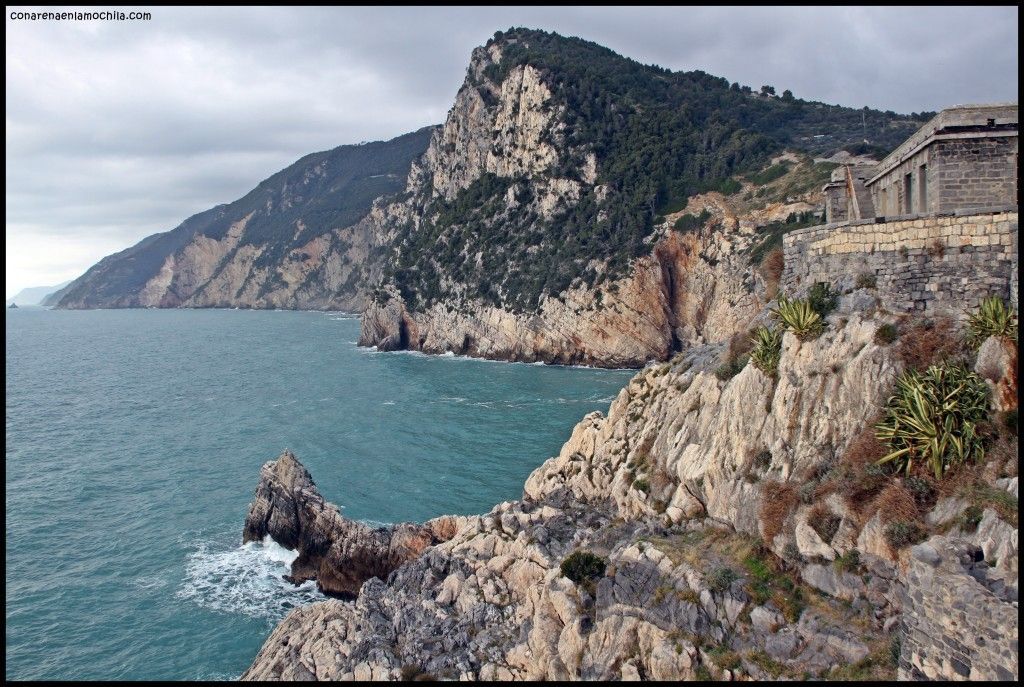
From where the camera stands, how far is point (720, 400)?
1834 centimetres

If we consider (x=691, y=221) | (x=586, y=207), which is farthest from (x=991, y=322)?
(x=586, y=207)

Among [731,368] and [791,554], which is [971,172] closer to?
[731,368]

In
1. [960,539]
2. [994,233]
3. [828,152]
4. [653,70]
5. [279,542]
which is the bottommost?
[279,542]

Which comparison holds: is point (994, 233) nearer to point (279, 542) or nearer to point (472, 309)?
point (279, 542)

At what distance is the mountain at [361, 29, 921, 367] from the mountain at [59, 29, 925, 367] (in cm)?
22

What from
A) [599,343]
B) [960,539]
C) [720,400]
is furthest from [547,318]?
[960,539]

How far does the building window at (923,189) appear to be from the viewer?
57.4 ft

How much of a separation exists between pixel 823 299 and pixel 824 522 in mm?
5901

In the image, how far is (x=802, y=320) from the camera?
16.4 metres

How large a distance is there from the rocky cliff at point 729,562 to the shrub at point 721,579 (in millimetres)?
46

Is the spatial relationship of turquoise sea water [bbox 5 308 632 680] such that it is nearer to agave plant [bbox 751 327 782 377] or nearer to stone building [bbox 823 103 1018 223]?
agave plant [bbox 751 327 782 377]

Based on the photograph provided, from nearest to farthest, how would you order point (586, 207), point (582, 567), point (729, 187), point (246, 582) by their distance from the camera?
point (582, 567) → point (246, 582) → point (729, 187) → point (586, 207)

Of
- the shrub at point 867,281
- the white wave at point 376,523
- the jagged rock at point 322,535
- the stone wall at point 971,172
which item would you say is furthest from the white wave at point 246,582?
the stone wall at point 971,172

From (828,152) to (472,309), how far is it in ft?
146
